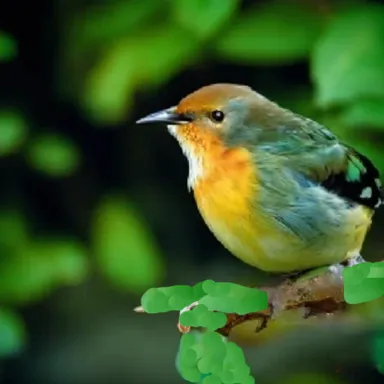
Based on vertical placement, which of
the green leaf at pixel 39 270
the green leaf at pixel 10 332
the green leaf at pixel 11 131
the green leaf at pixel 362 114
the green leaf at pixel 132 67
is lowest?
the green leaf at pixel 10 332

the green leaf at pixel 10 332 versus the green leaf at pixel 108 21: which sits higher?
the green leaf at pixel 108 21

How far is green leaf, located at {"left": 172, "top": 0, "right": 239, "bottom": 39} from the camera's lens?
992 mm

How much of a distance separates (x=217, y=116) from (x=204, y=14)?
0.24m

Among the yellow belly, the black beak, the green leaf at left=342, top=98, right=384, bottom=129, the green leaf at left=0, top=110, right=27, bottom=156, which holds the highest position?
Answer: the black beak

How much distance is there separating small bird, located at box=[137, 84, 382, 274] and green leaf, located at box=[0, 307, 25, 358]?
1.37 feet

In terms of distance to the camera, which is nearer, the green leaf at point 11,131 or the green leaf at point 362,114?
the green leaf at point 362,114

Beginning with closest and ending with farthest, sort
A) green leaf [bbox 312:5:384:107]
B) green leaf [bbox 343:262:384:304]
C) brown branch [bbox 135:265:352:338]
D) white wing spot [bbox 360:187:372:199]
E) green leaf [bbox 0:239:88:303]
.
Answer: green leaf [bbox 343:262:384:304] < brown branch [bbox 135:265:352:338] < white wing spot [bbox 360:187:372:199] < green leaf [bbox 312:5:384:107] < green leaf [bbox 0:239:88:303]

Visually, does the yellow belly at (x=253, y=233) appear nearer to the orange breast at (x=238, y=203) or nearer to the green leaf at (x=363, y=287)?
the orange breast at (x=238, y=203)

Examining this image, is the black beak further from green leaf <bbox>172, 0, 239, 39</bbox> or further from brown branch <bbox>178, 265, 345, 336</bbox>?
green leaf <bbox>172, 0, 239, 39</bbox>

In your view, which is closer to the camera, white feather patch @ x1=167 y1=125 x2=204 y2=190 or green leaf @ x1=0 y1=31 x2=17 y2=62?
white feather patch @ x1=167 y1=125 x2=204 y2=190

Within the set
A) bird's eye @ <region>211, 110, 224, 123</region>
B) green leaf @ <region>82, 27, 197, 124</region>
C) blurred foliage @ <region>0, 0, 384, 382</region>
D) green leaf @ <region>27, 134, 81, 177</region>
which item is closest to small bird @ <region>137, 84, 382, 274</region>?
bird's eye @ <region>211, 110, 224, 123</region>

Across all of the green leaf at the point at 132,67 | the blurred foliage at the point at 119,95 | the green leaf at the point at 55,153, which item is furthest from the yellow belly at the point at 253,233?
the green leaf at the point at 55,153

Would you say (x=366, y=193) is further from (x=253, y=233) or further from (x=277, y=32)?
(x=277, y=32)

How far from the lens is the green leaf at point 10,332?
1.15m
